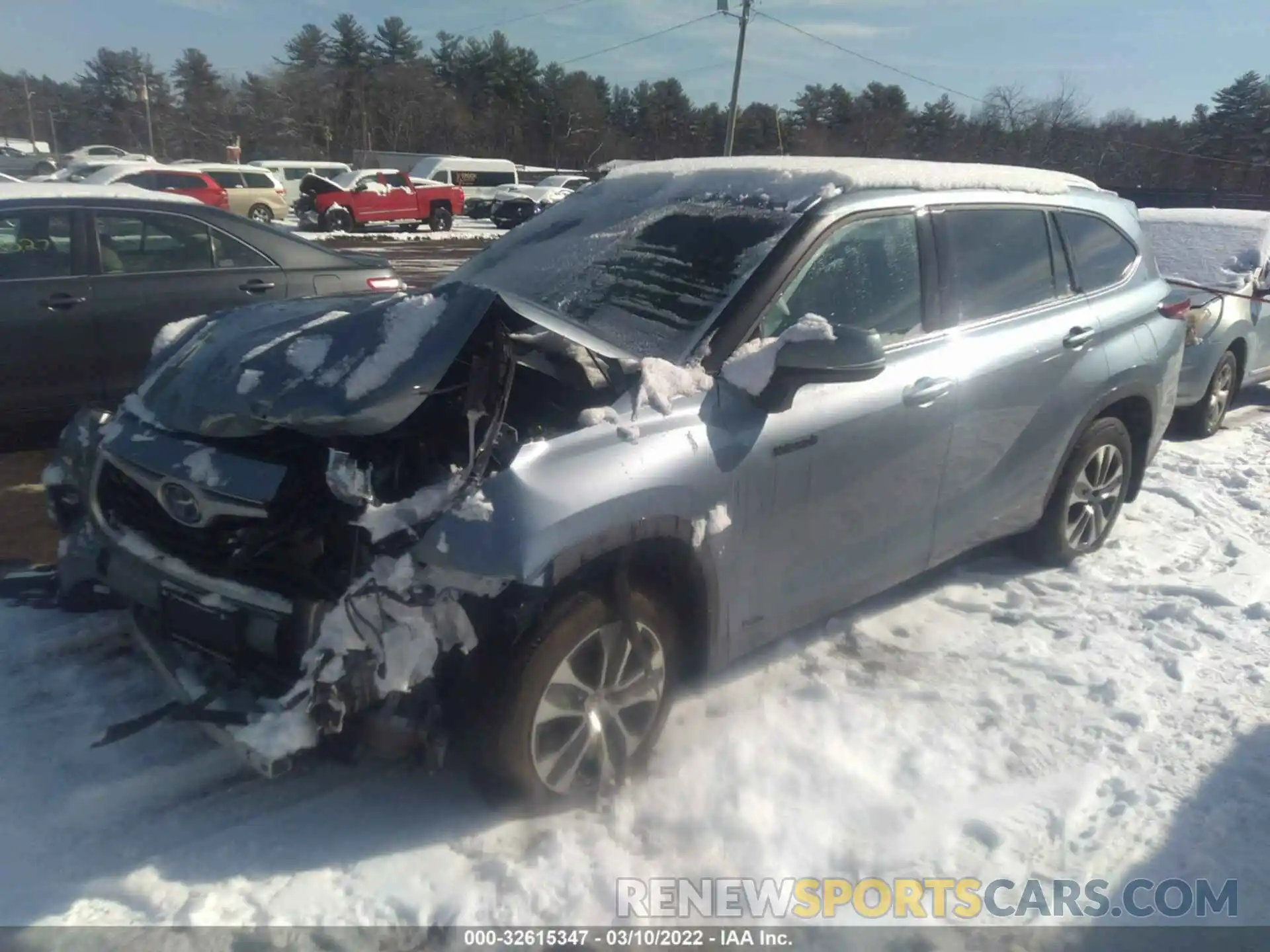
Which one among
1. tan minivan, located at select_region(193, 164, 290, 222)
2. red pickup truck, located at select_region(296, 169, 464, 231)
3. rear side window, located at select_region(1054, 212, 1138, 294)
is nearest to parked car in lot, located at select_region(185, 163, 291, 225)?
tan minivan, located at select_region(193, 164, 290, 222)

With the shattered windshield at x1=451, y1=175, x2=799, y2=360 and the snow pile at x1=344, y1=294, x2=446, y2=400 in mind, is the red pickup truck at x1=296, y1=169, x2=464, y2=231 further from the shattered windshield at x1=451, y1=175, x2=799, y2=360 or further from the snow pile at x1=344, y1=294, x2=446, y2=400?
the snow pile at x1=344, y1=294, x2=446, y2=400

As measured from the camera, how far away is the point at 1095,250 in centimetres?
456

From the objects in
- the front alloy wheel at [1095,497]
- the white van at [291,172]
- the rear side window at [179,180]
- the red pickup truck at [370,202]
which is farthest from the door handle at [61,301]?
the white van at [291,172]

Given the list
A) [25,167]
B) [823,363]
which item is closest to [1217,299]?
[823,363]

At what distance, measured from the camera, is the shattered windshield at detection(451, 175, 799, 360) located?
3164mm

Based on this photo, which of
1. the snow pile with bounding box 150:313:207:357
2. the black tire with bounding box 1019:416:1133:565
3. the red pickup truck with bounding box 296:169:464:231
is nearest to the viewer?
the snow pile with bounding box 150:313:207:357

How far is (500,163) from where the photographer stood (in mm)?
39031

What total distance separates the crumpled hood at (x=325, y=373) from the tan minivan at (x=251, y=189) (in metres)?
25.6

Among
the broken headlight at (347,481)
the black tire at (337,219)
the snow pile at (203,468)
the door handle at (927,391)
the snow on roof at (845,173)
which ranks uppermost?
the snow on roof at (845,173)

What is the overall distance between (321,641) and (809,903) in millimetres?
1503

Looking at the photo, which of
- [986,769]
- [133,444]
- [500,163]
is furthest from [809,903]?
[500,163]

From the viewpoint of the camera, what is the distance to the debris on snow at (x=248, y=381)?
2.86 meters

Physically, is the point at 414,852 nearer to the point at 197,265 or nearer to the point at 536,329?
the point at 536,329

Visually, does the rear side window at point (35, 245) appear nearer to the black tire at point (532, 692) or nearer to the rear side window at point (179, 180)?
the black tire at point (532, 692)
